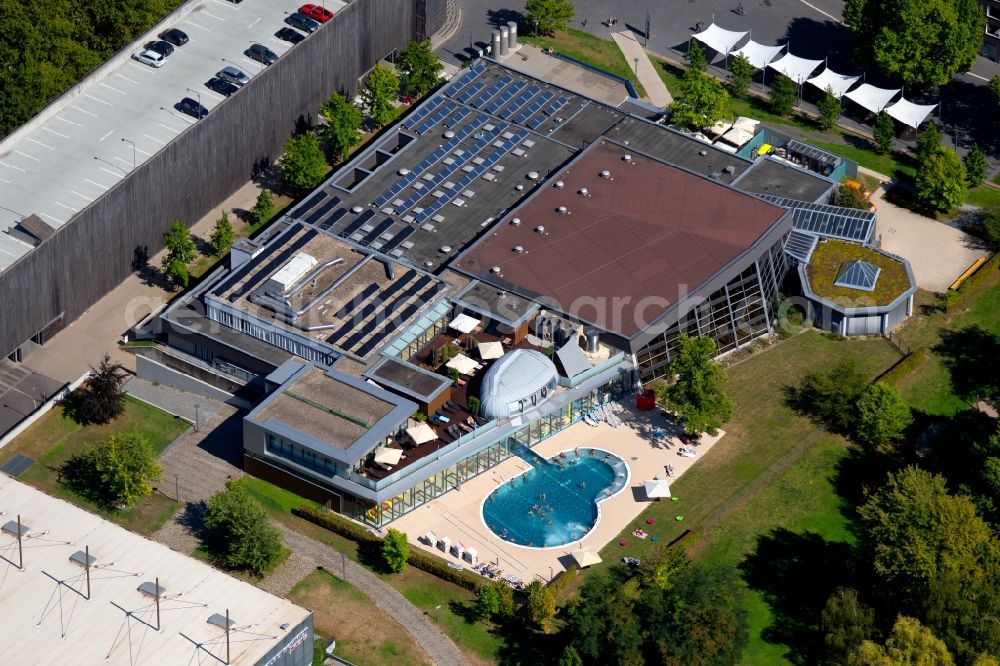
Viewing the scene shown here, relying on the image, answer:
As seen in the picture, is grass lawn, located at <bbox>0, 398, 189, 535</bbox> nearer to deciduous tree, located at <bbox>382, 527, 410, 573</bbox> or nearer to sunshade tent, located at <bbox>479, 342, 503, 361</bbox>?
deciduous tree, located at <bbox>382, 527, 410, 573</bbox>

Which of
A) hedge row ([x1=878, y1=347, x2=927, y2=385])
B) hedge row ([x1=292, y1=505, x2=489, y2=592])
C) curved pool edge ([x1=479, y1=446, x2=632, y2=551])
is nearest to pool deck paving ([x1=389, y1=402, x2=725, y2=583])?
curved pool edge ([x1=479, y1=446, x2=632, y2=551])

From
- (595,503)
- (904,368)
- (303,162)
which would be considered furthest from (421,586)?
(303,162)

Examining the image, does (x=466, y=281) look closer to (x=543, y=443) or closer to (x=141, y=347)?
(x=543, y=443)

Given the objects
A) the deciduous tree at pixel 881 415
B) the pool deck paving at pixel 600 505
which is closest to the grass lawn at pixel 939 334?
the deciduous tree at pixel 881 415

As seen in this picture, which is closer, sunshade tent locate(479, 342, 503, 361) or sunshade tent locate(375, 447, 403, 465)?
sunshade tent locate(375, 447, 403, 465)

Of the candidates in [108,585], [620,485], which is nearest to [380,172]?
[620,485]

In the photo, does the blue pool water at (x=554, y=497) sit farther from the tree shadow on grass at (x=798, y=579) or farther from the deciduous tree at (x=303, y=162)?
the deciduous tree at (x=303, y=162)
